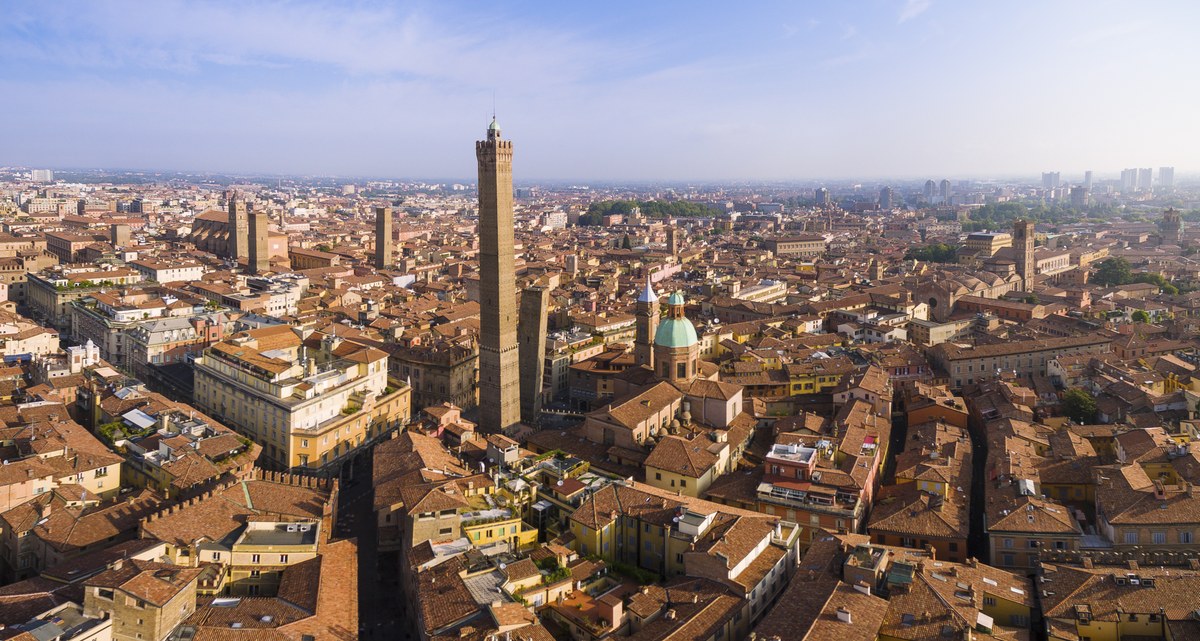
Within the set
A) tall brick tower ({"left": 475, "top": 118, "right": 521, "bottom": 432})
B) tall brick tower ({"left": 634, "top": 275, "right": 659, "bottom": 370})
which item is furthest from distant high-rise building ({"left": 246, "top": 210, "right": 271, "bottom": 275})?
tall brick tower ({"left": 634, "top": 275, "right": 659, "bottom": 370})

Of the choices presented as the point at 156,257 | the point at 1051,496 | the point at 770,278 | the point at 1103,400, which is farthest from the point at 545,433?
the point at 156,257

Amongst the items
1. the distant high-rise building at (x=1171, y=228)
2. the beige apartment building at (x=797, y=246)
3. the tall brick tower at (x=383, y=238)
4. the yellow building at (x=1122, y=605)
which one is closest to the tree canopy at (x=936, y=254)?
the beige apartment building at (x=797, y=246)

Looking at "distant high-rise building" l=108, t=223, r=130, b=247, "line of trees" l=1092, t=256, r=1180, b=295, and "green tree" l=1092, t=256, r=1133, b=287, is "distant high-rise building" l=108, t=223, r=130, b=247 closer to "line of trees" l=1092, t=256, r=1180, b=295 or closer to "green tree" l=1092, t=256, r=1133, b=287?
"line of trees" l=1092, t=256, r=1180, b=295

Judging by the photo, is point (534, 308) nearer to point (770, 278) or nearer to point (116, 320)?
point (116, 320)

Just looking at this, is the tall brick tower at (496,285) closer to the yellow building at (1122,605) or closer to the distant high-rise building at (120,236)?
the yellow building at (1122,605)

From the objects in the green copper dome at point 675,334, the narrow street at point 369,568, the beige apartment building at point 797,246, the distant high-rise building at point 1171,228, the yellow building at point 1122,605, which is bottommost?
the narrow street at point 369,568

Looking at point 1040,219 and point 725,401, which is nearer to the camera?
point 725,401
